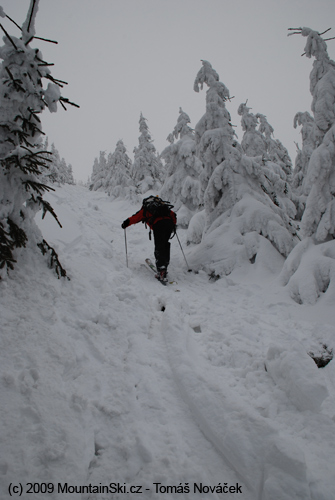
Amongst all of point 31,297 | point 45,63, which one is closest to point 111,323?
point 31,297

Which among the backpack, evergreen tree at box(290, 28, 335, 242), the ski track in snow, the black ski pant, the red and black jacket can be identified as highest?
evergreen tree at box(290, 28, 335, 242)

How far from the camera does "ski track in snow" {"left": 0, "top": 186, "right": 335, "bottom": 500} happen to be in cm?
178

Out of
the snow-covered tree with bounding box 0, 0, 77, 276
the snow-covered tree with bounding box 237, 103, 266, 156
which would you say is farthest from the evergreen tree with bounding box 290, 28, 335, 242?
the snow-covered tree with bounding box 237, 103, 266, 156

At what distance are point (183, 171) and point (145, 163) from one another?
12.0m

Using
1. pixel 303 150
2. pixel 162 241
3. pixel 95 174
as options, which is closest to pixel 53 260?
pixel 162 241

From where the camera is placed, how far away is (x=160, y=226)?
738 cm

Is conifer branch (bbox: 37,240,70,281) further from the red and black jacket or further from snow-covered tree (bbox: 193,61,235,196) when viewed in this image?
snow-covered tree (bbox: 193,61,235,196)

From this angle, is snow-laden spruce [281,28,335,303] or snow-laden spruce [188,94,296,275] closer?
snow-laden spruce [281,28,335,303]

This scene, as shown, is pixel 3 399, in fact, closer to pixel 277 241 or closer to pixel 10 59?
pixel 10 59

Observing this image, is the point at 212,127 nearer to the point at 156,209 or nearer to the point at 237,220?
the point at 237,220

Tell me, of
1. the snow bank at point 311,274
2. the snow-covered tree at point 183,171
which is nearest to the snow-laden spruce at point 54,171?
the snow-covered tree at point 183,171

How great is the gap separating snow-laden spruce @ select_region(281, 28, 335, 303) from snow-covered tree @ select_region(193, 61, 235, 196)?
346 centimetres

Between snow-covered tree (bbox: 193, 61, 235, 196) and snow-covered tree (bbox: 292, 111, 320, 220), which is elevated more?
snow-covered tree (bbox: 292, 111, 320, 220)

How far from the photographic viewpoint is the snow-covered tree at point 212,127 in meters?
9.05
